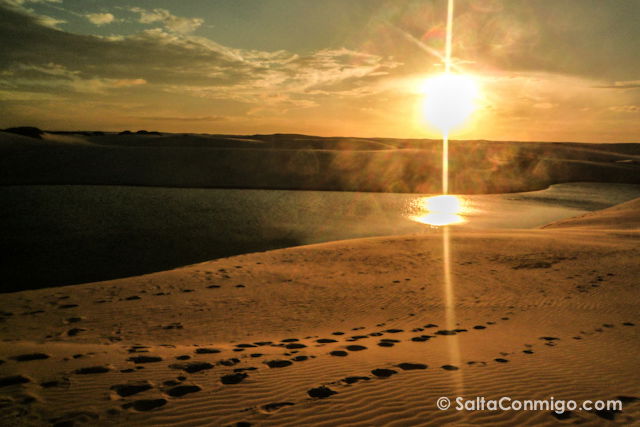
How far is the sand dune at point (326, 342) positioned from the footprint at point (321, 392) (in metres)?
0.03

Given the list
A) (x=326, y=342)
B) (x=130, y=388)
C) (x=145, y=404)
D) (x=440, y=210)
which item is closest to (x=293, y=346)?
(x=326, y=342)

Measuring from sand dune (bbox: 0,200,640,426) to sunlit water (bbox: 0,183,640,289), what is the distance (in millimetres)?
3733

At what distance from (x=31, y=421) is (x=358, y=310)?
6.66m

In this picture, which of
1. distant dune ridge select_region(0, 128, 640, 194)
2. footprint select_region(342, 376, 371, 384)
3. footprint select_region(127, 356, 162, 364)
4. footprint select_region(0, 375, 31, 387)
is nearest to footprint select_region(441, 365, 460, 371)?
footprint select_region(342, 376, 371, 384)

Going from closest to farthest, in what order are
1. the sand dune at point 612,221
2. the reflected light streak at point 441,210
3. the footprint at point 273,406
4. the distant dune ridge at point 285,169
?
the footprint at point 273,406
the sand dune at point 612,221
the reflected light streak at point 441,210
the distant dune ridge at point 285,169

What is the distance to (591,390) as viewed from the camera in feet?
17.5

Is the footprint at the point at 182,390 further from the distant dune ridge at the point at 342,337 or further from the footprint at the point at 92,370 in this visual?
the footprint at the point at 92,370

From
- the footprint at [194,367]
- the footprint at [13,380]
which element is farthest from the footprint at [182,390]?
the footprint at [13,380]

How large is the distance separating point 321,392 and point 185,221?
19373mm

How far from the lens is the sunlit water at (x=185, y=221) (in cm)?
1555

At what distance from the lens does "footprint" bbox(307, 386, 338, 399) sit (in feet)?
16.6

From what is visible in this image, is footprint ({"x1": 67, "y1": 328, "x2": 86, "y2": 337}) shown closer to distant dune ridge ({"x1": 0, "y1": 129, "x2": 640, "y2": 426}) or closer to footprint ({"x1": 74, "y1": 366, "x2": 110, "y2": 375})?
distant dune ridge ({"x1": 0, "y1": 129, "x2": 640, "y2": 426})

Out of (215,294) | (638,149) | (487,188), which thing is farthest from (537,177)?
(638,149)

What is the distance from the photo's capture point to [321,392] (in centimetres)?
515
